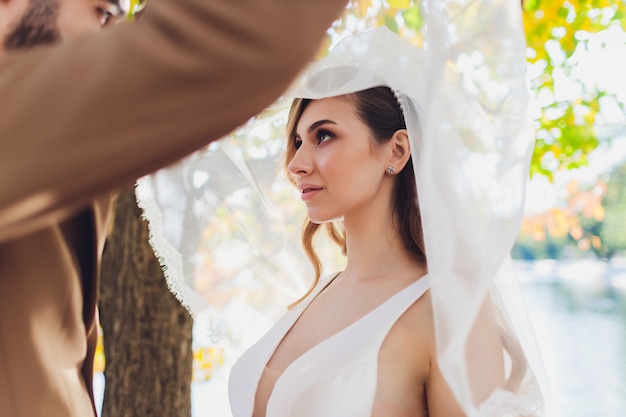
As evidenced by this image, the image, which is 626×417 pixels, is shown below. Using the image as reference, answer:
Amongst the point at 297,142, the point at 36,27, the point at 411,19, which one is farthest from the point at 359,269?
the point at 36,27

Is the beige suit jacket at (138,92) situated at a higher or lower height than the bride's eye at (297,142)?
lower

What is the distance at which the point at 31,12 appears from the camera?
980mm

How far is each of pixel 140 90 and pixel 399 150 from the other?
74.5 inches

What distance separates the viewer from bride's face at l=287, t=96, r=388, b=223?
2.43 m

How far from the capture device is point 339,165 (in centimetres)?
243

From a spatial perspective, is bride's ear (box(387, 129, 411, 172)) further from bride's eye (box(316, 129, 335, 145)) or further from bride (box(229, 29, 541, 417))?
bride's eye (box(316, 129, 335, 145))

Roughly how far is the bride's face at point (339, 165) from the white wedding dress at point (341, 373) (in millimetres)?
380

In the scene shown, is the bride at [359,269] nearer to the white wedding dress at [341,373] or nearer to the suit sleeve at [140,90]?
the white wedding dress at [341,373]


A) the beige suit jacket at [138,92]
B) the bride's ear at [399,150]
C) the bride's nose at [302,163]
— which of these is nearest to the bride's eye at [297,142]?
the bride's nose at [302,163]

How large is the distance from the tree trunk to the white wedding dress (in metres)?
1.55

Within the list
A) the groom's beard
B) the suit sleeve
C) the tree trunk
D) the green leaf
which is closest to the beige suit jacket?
the suit sleeve

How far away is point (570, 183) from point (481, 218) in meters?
5.79

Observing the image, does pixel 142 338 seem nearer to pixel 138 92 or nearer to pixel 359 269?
pixel 359 269

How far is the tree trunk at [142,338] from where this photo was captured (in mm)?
3801
